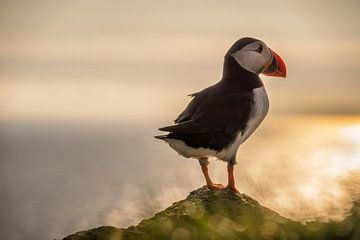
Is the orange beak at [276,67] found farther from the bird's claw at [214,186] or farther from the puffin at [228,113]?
the bird's claw at [214,186]

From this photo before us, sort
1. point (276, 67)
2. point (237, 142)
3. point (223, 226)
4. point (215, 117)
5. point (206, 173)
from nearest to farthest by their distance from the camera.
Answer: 1. point (223, 226)
2. point (215, 117)
3. point (237, 142)
4. point (206, 173)
5. point (276, 67)

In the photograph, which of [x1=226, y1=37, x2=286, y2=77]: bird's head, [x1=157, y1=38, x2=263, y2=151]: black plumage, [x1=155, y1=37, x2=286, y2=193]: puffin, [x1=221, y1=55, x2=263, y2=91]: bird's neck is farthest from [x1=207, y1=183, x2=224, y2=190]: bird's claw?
[x1=226, y1=37, x2=286, y2=77]: bird's head

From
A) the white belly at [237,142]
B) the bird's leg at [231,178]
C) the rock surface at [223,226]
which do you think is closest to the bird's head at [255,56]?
the white belly at [237,142]

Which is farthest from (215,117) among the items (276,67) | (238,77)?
(276,67)

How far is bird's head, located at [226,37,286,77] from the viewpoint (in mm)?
7031

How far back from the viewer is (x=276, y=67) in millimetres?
7281

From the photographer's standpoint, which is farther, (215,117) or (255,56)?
(255,56)

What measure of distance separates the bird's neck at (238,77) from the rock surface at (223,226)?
1.25m

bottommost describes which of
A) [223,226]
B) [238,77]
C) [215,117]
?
[223,226]

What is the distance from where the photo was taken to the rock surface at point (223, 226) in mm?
5273

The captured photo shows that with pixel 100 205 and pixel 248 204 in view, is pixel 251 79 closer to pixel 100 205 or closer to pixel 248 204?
pixel 248 204

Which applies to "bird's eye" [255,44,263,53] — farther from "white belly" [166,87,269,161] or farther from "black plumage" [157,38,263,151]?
"white belly" [166,87,269,161]

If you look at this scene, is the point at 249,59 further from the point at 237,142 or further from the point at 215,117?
the point at 237,142

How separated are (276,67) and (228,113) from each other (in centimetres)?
90
